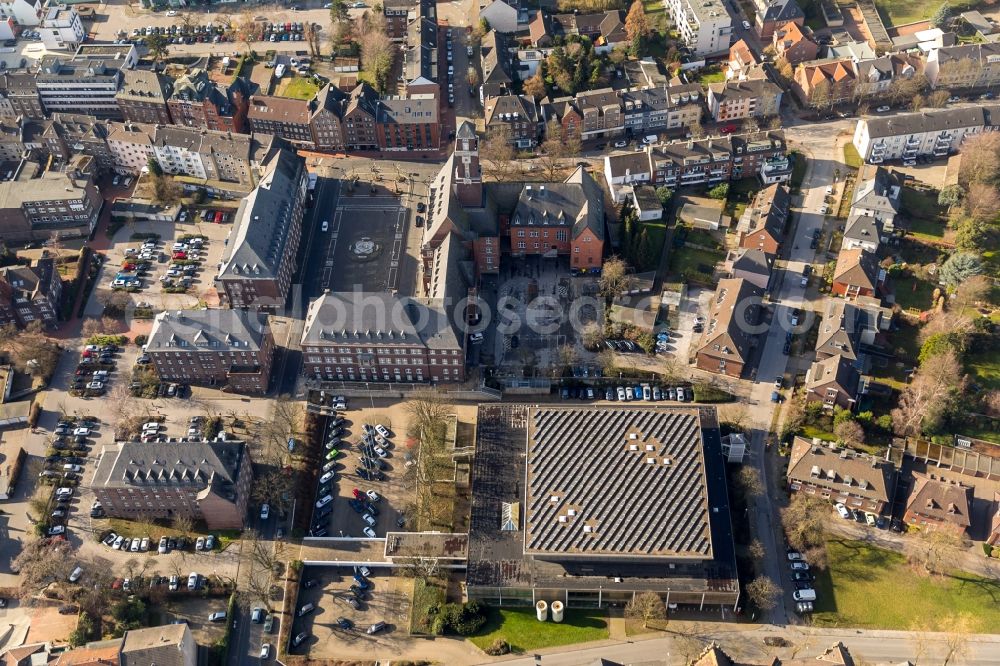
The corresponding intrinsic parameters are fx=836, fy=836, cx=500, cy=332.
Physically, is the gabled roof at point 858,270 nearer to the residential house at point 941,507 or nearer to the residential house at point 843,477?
the residential house at point 843,477

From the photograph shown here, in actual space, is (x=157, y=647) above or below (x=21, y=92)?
below

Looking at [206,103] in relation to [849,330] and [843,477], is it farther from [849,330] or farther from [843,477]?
[843,477]

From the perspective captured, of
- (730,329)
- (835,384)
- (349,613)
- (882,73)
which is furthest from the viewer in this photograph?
(882,73)

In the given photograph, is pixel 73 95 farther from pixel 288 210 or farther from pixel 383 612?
pixel 383 612

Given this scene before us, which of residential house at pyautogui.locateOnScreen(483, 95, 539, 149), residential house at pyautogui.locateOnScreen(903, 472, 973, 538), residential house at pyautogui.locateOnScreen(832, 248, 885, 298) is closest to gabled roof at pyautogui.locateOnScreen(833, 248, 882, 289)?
residential house at pyautogui.locateOnScreen(832, 248, 885, 298)

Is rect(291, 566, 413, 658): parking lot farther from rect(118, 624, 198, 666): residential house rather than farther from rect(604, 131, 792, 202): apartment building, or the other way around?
rect(604, 131, 792, 202): apartment building

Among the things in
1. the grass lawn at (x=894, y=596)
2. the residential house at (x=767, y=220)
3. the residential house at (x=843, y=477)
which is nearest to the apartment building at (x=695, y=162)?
the residential house at (x=767, y=220)

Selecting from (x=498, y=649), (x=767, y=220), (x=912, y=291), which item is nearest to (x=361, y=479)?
(x=498, y=649)
